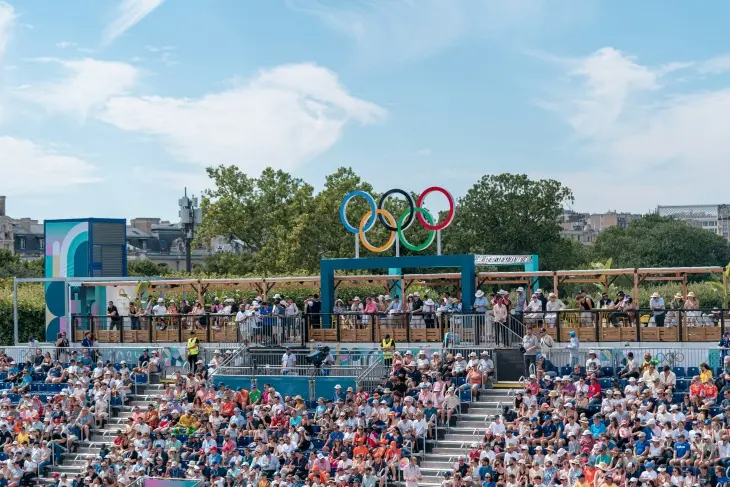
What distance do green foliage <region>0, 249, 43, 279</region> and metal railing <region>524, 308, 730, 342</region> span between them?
75.6 m

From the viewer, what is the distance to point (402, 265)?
32.1 m

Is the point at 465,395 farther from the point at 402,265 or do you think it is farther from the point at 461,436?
the point at 402,265

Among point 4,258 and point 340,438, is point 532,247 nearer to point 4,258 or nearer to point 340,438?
point 4,258

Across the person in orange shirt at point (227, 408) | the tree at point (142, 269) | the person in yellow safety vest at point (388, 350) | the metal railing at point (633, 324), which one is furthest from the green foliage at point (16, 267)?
the metal railing at point (633, 324)

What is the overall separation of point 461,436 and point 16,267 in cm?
8176

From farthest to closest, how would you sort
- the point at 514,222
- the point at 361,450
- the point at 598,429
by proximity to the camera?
the point at 514,222 < the point at 361,450 < the point at 598,429

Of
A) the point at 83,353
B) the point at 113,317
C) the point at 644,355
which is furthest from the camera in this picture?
the point at 113,317

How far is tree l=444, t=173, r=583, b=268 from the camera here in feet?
279

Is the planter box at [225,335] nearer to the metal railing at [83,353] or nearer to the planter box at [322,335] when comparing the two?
the metal railing at [83,353]

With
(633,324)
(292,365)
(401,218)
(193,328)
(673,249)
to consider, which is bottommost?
(292,365)

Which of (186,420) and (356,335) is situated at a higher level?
(356,335)

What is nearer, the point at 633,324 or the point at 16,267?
the point at 633,324

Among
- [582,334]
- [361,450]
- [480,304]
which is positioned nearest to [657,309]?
[582,334]

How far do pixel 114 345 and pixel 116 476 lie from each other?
9333 mm
